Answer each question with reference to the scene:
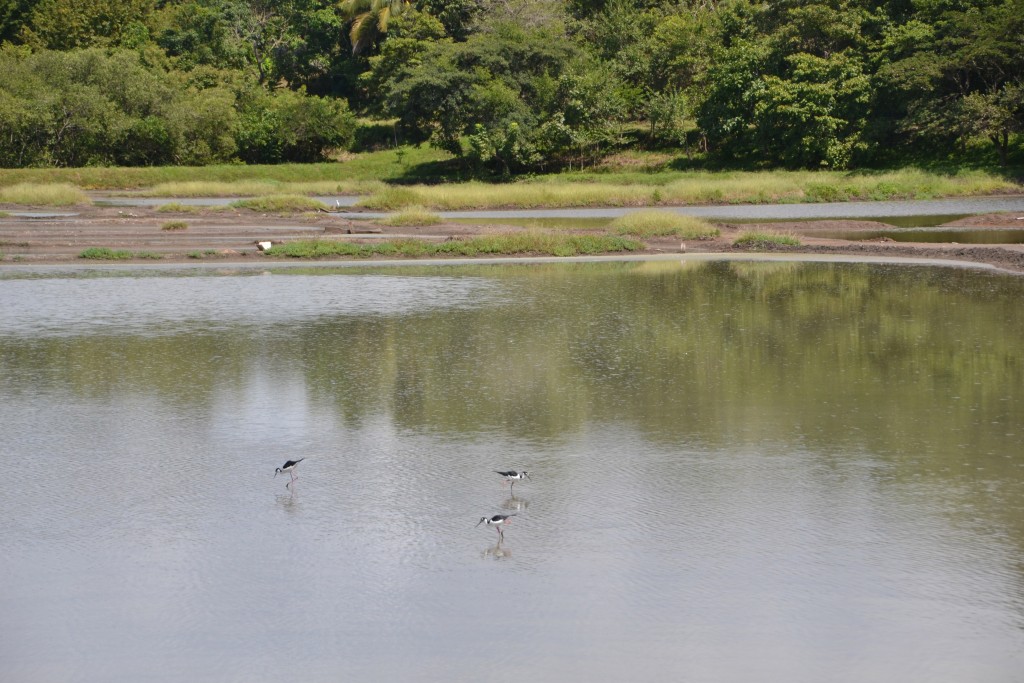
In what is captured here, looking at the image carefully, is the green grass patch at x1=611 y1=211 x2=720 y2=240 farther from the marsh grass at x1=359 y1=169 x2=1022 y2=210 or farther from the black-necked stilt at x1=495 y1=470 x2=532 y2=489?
the black-necked stilt at x1=495 y1=470 x2=532 y2=489

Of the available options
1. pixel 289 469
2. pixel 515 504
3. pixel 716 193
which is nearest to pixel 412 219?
pixel 716 193

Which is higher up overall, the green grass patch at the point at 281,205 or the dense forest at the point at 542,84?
the dense forest at the point at 542,84

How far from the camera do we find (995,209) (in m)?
47.5

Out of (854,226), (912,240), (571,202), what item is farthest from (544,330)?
(571,202)

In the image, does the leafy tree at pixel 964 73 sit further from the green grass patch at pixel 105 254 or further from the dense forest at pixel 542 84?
the green grass patch at pixel 105 254

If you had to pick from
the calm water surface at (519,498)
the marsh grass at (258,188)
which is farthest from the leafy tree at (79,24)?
the calm water surface at (519,498)

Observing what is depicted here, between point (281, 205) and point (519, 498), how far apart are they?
40147 mm

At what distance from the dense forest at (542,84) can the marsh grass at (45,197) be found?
56.9 feet

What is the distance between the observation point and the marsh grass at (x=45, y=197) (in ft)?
173

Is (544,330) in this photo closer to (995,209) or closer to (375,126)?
(995,209)

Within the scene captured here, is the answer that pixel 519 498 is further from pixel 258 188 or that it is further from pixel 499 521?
pixel 258 188

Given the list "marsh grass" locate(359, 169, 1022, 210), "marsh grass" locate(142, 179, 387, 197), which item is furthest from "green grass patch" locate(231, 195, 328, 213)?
"marsh grass" locate(142, 179, 387, 197)

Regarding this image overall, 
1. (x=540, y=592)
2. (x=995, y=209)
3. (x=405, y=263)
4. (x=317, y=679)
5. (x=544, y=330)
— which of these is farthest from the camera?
(x=995, y=209)

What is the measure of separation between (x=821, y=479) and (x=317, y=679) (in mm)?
6597
